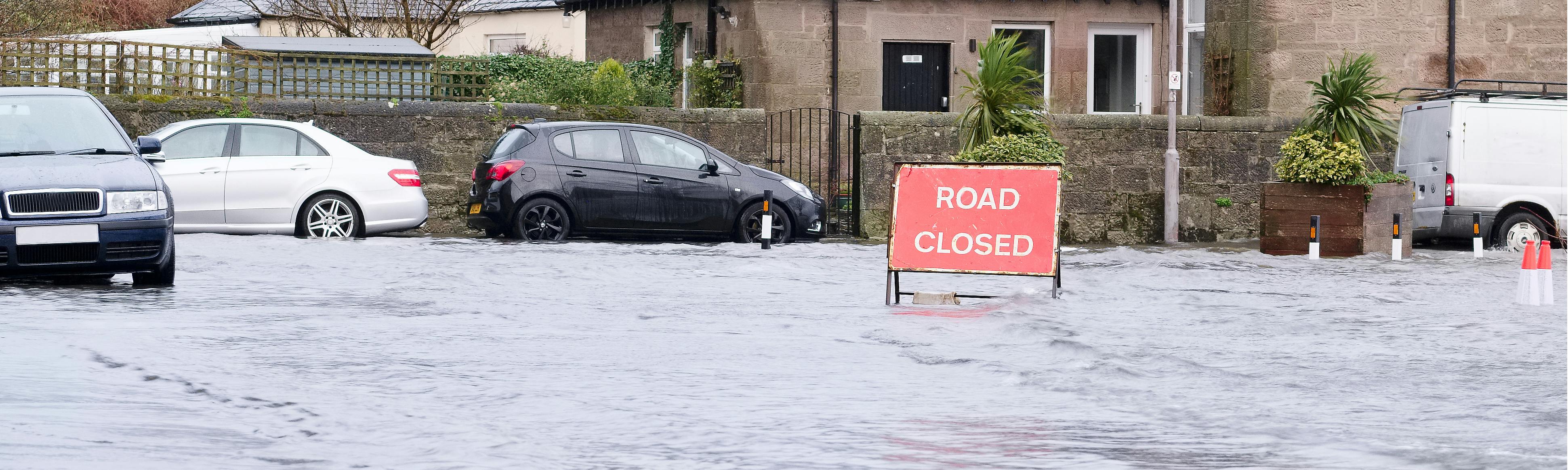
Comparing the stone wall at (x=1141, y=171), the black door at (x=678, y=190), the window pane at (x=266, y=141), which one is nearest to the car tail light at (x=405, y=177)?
the window pane at (x=266, y=141)

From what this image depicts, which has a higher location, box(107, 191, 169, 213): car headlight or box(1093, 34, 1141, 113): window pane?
box(1093, 34, 1141, 113): window pane

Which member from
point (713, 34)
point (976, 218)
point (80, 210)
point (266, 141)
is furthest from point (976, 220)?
point (713, 34)

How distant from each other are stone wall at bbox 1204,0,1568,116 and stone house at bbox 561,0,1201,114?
332 centimetres

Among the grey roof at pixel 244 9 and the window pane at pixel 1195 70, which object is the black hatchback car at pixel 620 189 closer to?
the window pane at pixel 1195 70

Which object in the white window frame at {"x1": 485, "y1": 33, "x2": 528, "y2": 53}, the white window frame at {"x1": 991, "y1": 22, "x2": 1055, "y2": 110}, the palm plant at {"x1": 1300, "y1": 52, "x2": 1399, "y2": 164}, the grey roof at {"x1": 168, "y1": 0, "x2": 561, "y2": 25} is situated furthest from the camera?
the white window frame at {"x1": 485, "y1": 33, "x2": 528, "y2": 53}

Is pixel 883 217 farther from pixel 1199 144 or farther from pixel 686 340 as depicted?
pixel 686 340

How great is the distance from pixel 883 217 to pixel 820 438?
13.5 m

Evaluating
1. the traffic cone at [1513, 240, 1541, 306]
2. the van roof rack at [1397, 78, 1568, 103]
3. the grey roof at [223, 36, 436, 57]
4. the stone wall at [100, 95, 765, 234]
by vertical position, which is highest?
the grey roof at [223, 36, 436, 57]

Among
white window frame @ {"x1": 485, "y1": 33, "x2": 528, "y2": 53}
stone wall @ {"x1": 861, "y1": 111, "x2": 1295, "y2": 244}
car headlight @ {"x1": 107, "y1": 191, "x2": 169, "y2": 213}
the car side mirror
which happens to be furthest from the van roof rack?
white window frame @ {"x1": 485, "y1": 33, "x2": 528, "y2": 53}

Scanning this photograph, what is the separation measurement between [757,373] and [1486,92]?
42.7ft

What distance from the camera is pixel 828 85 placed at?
25.0 m

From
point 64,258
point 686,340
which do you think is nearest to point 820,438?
point 686,340

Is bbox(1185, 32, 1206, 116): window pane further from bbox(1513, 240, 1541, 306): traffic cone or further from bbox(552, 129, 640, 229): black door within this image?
bbox(1513, 240, 1541, 306): traffic cone

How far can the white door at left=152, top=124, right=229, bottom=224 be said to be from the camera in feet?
53.3
